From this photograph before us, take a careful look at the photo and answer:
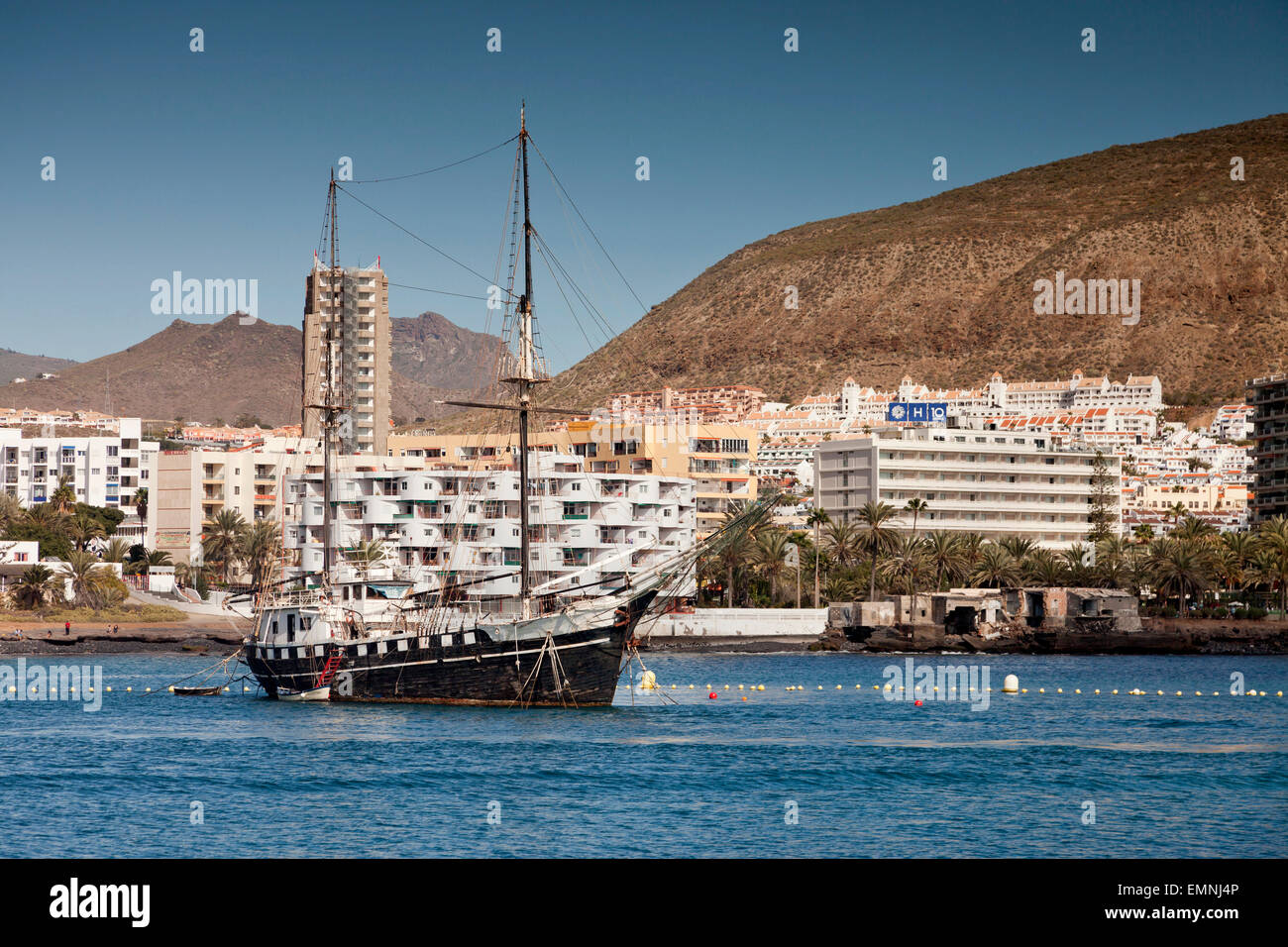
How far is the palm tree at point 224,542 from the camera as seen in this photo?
137m

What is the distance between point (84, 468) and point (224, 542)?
148ft

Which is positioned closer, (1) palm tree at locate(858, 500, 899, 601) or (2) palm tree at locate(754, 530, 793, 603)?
(1) palm tree at locate(858, 500, 899, 601)

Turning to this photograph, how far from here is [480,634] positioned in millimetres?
53906

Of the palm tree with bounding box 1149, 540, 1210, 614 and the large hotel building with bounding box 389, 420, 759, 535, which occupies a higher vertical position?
the large hotel building with bounding box 389, 420, 759, 535

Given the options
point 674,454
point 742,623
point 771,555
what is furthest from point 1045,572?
point 674,454

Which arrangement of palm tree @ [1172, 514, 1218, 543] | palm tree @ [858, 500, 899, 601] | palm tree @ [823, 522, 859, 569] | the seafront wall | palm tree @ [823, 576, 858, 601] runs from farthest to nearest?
palm tree @ [1172, 514, 1218, 543] → palm tree @ [823, 522, 859, 569] → palm tree @ [823, 576, 858, 601] → palm tree @ [858, 500, 899, 601] → the seafront wall

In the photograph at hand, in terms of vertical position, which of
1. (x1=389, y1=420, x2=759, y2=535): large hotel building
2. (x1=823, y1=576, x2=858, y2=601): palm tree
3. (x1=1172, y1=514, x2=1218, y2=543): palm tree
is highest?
(x1=389, y1=420, x2=759, y2=535): large hotel building

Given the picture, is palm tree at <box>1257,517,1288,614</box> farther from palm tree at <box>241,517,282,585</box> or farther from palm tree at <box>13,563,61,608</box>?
palm tree at <box>13,563,61,608</box>

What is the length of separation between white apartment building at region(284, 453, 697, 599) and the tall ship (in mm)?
44368

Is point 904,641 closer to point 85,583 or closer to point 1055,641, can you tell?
point 1055,641

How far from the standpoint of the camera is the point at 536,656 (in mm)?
53688

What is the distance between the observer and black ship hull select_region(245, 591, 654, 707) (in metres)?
53.3
